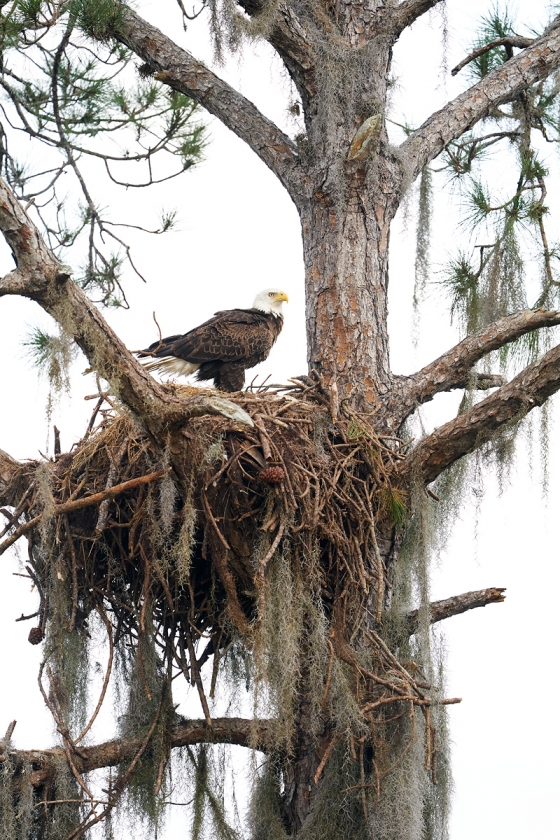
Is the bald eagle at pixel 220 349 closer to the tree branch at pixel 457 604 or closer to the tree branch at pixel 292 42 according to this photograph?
the tree branch at pixel 292 42

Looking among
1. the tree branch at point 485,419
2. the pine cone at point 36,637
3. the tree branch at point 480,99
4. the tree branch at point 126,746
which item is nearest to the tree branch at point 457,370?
the tree branch at point 485,419

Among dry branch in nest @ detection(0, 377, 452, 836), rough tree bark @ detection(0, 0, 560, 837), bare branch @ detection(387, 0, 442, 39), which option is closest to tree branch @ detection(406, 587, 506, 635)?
rough tree bark @ detection(0, 0, 560, 837)

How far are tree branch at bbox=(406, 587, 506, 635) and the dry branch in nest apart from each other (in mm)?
178

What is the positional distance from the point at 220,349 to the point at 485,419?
230cm

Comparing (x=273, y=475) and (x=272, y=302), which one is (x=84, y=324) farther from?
(x=272, y=302)

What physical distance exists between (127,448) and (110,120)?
2.02m

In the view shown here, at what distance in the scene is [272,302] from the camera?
706 cm

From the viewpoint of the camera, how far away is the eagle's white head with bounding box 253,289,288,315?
7.04 metres

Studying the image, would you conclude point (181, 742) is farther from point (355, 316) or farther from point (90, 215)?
point (90, 215)

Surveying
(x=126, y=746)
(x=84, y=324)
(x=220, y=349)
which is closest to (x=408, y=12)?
(x=220, y=349)

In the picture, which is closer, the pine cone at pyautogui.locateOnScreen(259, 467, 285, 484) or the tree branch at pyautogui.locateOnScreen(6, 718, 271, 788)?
the pine cone at pyautogui.locateOnScreen(259, 467, 285, 484)

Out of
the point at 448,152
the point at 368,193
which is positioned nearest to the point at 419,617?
the point at 368,193

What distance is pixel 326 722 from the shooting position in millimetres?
4836

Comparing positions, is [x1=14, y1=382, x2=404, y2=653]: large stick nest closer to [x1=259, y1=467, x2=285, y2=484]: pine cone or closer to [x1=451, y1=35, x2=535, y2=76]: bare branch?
[x1=259, y1=467, x2=285, y2=484]: pine cone
